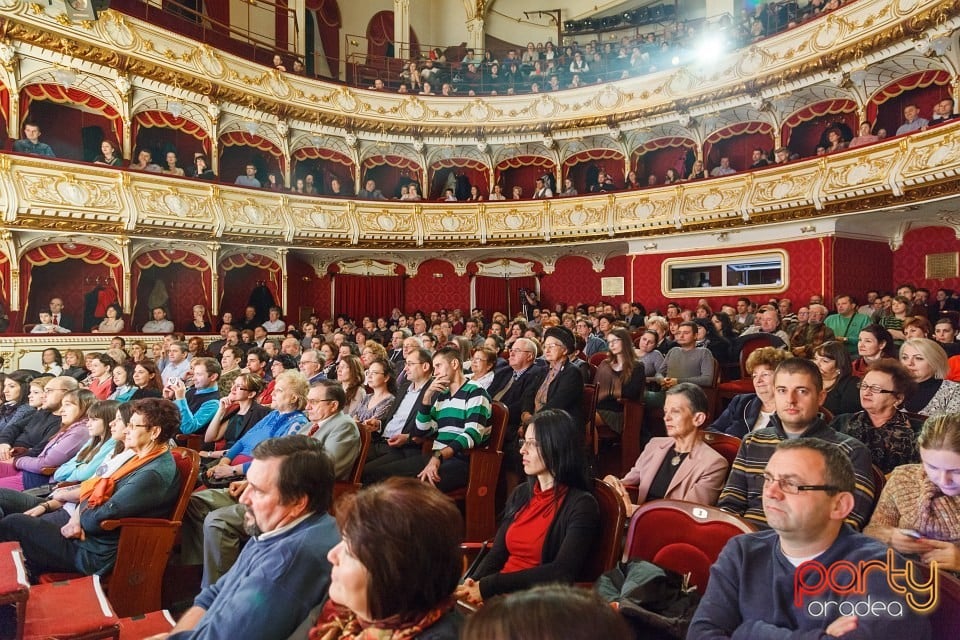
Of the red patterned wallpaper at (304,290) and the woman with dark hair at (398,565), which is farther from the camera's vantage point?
the red patterned wallpaper at (304,290)

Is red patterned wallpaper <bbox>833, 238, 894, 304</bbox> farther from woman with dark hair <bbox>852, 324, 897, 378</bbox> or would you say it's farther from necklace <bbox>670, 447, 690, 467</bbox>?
necklace <bbox>670, 447, 690, 467</bbox>

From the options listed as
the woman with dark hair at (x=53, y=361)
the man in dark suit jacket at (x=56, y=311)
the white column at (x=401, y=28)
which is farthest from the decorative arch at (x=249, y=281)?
the white column at (x=401, y=28)

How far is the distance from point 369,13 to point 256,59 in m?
4.41

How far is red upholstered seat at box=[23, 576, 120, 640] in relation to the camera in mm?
1773

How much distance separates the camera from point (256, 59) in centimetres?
1199

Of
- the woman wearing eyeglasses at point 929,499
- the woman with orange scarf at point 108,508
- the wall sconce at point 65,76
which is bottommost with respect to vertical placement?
the woman with orange scarf at point 108,508

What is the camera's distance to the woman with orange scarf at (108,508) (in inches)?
93.0

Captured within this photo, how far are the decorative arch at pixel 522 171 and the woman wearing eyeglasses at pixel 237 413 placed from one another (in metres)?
11.4

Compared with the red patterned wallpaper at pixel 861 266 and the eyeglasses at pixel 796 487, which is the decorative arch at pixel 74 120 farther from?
the red patterned wallpaper at pixel 861 266

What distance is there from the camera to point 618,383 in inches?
177

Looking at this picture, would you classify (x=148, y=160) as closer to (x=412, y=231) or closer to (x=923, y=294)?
(x=412, y=231)

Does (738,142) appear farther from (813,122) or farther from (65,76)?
(65,76)

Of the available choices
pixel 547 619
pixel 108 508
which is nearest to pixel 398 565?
pixel 547 619

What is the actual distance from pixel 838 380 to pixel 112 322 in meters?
10.4
